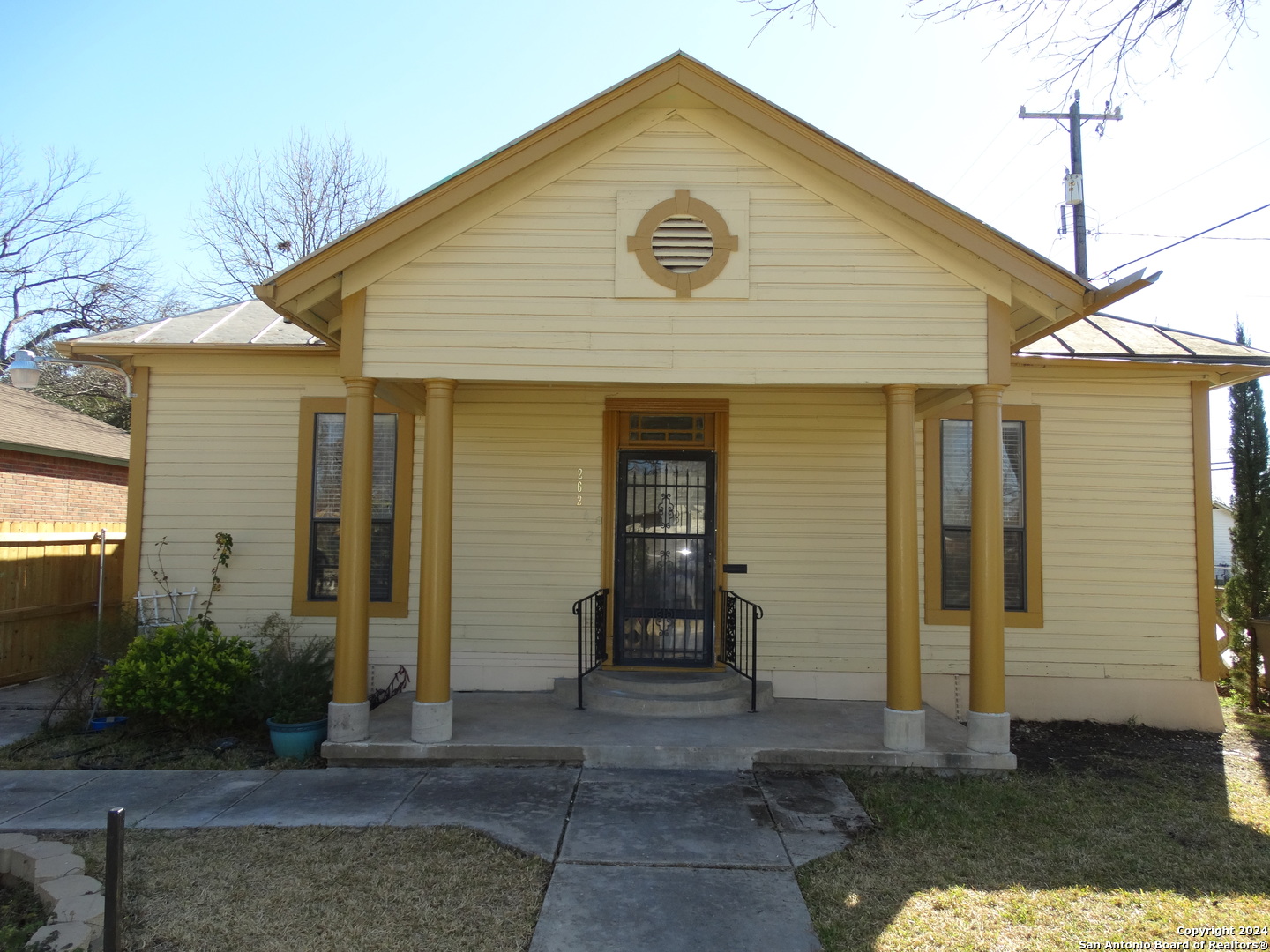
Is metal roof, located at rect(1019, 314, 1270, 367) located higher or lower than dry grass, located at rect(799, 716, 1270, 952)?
higher

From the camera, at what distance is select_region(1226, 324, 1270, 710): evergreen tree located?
878cm

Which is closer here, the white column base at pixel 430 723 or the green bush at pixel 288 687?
the white column base at pixel 430 723

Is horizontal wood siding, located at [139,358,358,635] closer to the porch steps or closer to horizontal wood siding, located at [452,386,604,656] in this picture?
horizontal wood siding, located at [452,386,604,656]

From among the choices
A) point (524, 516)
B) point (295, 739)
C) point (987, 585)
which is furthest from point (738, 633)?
point (295, 739)

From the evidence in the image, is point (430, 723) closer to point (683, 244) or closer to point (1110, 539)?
point (683, 244)

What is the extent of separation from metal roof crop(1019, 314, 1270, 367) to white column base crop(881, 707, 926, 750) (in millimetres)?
3455

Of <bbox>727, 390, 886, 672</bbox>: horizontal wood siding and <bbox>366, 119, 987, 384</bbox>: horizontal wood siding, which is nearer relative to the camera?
<bbox>366, 119, 987, 384</bbox>: horizontal wood siding

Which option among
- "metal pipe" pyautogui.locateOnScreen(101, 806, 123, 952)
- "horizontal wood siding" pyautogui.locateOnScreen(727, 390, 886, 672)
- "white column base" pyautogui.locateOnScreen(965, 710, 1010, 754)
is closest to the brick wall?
"horizontal wood siding" pyautogui.locateOnScreen(727, 390, 886, 672)

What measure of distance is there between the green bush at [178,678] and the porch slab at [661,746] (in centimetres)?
120

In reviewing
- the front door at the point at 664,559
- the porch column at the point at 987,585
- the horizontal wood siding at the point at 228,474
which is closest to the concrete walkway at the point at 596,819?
the porch column at the point at 987,585

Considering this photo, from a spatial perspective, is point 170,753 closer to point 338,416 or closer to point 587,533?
point 338,416

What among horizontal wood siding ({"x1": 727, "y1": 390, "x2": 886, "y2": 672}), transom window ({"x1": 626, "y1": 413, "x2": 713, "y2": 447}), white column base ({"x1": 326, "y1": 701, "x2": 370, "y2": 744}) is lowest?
white column base ({"x1": 326, "y1": 701, "x2": 370, "y2": 744})

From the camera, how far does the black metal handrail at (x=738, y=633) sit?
7.45 meters

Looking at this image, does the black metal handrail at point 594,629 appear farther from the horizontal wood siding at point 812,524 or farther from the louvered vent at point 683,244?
the louvered vent at point 683,244
